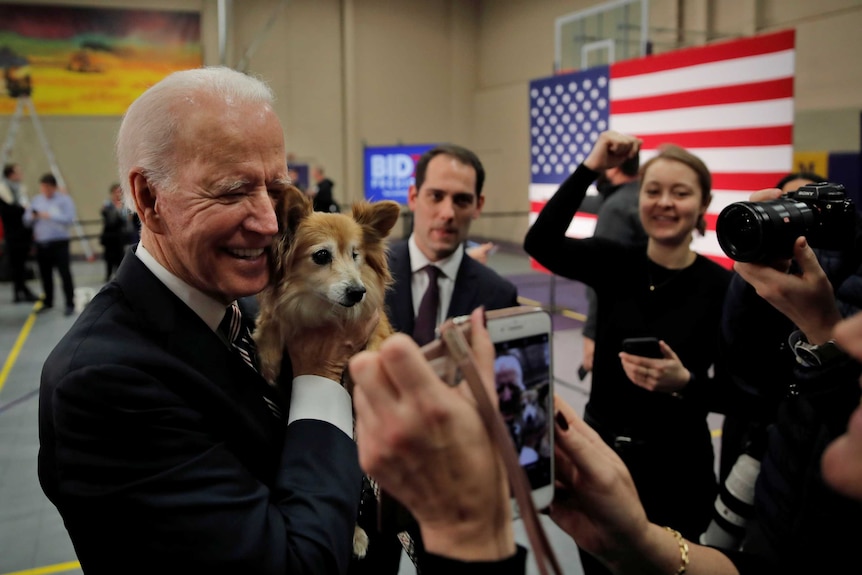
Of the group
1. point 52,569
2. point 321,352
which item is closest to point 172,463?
point 321,352

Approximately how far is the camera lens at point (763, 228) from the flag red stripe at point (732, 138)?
4243 millimetres

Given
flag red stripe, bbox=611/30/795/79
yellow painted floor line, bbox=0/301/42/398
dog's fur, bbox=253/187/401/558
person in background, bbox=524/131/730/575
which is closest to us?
dog's fur, bbox=253/187/401/558

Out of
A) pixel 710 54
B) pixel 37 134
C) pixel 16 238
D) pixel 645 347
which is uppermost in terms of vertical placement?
pixel 37 134

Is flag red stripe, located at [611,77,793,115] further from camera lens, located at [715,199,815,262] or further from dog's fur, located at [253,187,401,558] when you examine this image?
dog's fur, located at [253,187,401,558]

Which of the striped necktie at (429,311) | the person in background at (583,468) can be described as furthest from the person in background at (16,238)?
the person in background at (583,468)

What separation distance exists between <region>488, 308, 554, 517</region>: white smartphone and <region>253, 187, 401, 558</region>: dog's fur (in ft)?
2.33

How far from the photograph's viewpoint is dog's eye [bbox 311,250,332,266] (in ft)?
5.90

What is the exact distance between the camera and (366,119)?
Result: 1784cm

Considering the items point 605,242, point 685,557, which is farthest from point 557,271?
point 685,557

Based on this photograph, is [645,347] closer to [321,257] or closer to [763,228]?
[763,228]

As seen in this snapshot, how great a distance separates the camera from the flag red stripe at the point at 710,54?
520 centimetres

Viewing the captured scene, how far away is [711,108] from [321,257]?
16.3ft

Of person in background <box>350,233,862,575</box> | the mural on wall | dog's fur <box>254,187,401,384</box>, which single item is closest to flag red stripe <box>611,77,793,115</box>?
person in background <box>350,233,862,575</box>

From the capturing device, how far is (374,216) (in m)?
1.98
